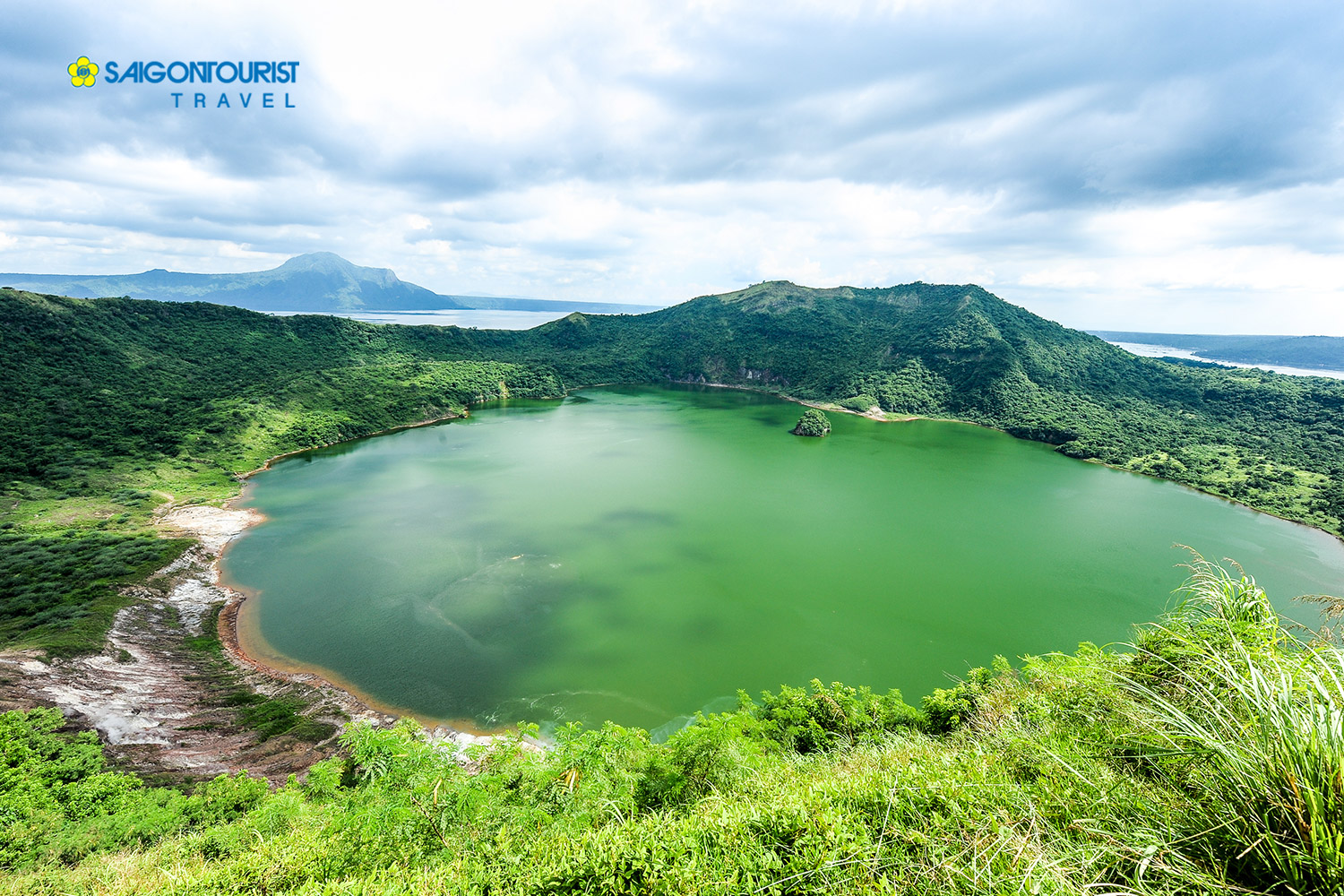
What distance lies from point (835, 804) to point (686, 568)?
69.7ft

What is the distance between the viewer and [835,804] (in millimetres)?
7559

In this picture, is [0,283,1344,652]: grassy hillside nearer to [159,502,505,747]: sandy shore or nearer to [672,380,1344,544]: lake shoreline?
[672,380,1344,544]: lake shoreline

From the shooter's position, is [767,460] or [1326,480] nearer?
[1326,480]

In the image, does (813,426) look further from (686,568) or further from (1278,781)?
(1278,781)

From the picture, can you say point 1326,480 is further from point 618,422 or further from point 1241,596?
point 618,422

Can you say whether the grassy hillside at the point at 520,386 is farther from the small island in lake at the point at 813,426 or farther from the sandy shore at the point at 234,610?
the small island in lake at the point at 813,426

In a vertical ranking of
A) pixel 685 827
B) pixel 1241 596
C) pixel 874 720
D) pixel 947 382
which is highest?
pixel 947 382

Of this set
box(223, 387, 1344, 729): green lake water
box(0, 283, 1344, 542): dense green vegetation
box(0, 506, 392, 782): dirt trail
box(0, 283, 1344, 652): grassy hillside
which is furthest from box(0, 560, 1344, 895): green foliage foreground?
box(0, 283, 1344, 542): dense green vegetation

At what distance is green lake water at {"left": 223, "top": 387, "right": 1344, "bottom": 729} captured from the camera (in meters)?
20.6

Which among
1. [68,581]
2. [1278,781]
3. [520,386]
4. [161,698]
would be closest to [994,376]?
[520,386]

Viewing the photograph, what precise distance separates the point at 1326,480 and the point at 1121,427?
19.4 meters

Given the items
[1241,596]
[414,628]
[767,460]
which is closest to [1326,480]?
[767,460]

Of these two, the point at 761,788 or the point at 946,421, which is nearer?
the point at 761,788

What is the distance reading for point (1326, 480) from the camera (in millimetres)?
46562
